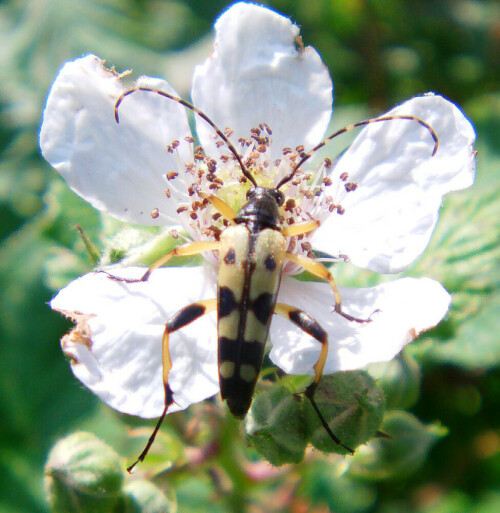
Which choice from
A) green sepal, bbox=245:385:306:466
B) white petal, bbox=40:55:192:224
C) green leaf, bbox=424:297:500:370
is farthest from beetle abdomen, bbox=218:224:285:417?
green leaf, bbox=424:297:500:370

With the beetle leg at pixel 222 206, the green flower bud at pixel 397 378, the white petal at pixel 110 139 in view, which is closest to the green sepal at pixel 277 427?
the green flower bud at pixel 397 378

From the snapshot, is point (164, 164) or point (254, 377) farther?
point (164, 164)

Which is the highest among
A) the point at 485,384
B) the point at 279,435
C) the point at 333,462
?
the point at 279,435

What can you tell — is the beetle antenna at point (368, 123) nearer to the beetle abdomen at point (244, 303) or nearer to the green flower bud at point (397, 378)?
the beetle abdomen at point (244, 303)

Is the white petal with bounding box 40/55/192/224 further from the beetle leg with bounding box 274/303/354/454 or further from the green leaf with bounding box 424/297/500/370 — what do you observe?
the green leaf with bounding box 424/297/500/370

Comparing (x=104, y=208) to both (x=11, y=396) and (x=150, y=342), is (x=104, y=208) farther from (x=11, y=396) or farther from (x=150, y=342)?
(x=11, y=396)

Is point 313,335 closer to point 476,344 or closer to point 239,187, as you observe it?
point 239,187

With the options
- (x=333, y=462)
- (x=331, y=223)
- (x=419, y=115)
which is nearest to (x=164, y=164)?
(x=331, y=223)
